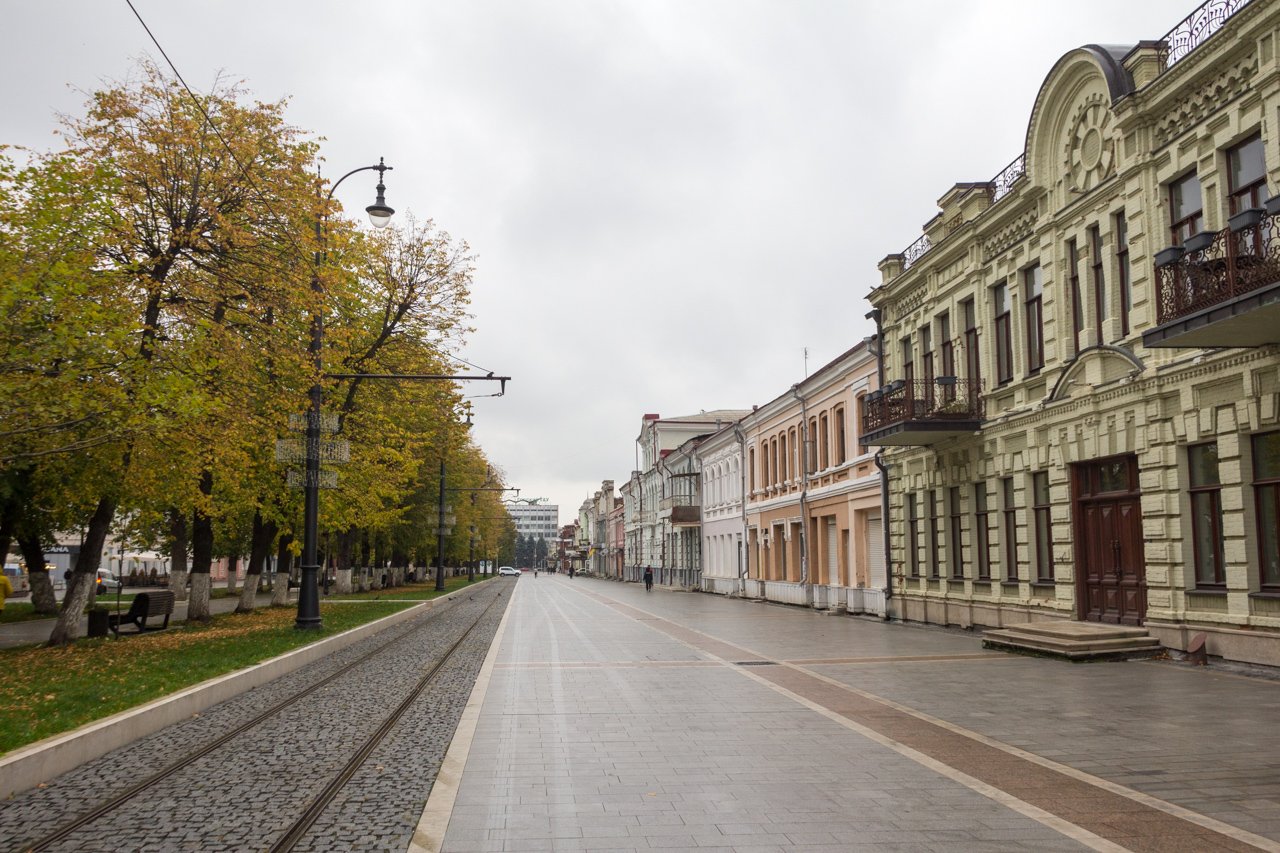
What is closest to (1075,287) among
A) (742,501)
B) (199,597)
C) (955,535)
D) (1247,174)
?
(1247,174)

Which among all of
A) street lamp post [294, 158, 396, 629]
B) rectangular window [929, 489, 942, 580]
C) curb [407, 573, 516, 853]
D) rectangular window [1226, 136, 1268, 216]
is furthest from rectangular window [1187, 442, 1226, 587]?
street lamp post [294, 158, 396, 629]

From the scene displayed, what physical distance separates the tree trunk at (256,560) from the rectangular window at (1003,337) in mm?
20301

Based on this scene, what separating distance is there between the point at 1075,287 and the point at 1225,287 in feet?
18.5

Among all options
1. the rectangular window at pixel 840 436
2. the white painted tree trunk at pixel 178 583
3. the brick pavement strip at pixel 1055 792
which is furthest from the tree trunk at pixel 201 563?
the rectangular window at pixel 840 436

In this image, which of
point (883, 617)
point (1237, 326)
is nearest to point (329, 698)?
point (1237, 326)

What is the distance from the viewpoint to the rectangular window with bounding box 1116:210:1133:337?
1574 centimetres

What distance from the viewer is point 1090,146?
16.8m

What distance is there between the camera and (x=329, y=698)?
1165 cm

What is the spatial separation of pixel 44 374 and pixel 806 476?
83.8 feet

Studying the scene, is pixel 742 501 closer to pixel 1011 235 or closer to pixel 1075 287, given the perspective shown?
pixel 1011 235

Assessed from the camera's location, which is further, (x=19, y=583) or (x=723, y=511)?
(x=723, y=511)

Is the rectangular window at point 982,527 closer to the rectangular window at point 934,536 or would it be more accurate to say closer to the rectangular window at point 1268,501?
the rectangular window at point 934,536

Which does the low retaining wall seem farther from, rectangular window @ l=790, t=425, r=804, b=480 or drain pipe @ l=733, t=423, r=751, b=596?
rectangular window @ l=790, t=425, r=804, b=480

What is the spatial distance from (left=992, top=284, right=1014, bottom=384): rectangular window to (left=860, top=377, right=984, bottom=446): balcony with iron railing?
30.7 inches
